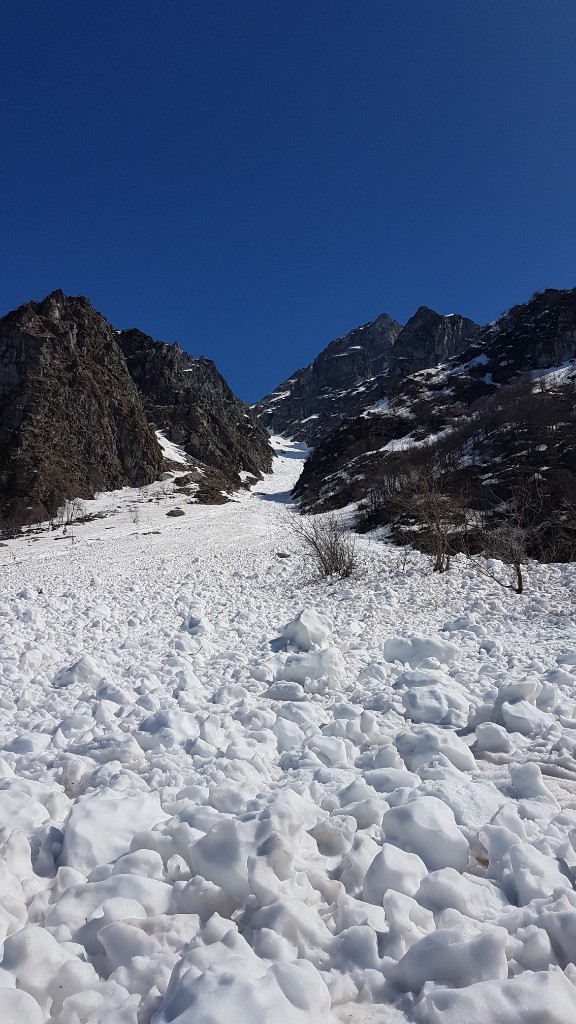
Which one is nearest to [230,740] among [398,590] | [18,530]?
[398,590]

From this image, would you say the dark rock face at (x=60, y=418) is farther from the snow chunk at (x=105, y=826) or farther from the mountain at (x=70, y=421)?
the snow chunk at (x=105, y=826)

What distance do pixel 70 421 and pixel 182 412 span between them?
4134 cm

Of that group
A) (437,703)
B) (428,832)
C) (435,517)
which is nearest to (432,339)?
(435,517)

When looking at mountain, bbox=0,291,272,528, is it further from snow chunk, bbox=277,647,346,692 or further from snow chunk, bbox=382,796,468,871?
snow chunk, bbox=382,796,468,871

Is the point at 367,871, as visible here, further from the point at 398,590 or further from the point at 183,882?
the point at 398,590

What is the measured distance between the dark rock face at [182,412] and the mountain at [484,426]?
25.2 m

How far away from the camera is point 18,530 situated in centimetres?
5022

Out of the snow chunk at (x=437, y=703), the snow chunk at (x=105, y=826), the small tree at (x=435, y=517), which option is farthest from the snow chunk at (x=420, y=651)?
the small tree at (x=435, y=517)

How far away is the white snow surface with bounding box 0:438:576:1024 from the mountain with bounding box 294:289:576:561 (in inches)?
680

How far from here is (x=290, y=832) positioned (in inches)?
102

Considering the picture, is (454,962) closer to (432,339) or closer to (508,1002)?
(508,1002)

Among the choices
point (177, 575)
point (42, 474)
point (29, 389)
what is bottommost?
point (177, 575)

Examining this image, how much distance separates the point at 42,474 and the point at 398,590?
A: 6336 cm

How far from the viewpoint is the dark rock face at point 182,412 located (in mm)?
109812
